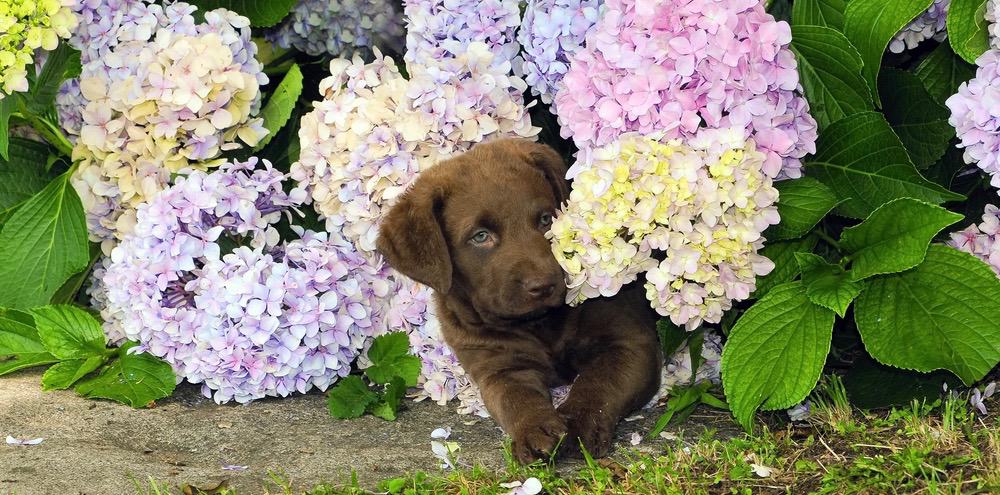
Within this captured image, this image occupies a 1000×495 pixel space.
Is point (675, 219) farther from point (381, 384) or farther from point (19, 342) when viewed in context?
point (19, 342)

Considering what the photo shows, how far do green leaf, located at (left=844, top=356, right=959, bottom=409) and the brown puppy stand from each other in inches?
22.8

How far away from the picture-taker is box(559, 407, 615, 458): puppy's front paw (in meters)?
3.30

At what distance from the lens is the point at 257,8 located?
4.51 meters

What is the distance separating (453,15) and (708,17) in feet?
3.29

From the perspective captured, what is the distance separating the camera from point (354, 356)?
4.22m

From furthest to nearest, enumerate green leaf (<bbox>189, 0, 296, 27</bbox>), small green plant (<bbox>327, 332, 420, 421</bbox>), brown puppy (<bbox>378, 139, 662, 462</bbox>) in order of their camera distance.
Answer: green leaf (<bbox>189, 0, 296, 27</bbox>), small green plant (<bbox>327, 332, 420, 421</bbox>), brown puppy (<bbox>378, 139, 662, 462</bbox>)

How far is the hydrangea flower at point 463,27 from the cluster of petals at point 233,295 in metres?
0.68

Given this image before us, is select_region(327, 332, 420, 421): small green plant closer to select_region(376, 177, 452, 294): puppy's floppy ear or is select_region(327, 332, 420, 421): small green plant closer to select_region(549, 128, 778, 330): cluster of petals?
select_region(376, 177, 452, 294): puppy's floppy ear

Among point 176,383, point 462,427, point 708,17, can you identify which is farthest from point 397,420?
point 708,17

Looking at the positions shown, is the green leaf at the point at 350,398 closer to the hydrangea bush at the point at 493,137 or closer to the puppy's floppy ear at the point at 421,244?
the hydrangea bush at the point at 493,137

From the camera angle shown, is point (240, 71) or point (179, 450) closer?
point (179, 450)

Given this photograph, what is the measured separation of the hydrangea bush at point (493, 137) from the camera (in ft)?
10.5

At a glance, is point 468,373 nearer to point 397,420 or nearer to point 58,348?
point 397,420

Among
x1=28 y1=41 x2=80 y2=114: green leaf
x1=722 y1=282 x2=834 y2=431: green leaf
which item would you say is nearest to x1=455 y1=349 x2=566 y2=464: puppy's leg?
x1=722 y1=282 x2=834 y2=431: green leaf
